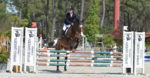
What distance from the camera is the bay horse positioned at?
39.2ft

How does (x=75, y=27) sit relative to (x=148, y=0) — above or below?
below

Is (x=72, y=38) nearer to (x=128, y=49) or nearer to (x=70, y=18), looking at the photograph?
(x=70, y=18)

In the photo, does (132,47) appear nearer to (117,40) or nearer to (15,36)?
(15,36)

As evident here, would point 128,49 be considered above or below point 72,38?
below

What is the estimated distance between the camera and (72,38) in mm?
12242

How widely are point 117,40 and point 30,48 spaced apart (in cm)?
2620

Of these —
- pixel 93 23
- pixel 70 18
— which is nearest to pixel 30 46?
pixel 70 18

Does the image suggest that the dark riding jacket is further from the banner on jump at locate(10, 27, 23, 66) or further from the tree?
the tree

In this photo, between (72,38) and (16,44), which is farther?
(72,38)

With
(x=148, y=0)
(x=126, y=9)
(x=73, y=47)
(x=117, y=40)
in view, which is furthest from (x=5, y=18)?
(x=73, y=47)

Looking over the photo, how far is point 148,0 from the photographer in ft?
205

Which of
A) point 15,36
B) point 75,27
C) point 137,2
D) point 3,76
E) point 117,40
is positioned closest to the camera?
point 3,76

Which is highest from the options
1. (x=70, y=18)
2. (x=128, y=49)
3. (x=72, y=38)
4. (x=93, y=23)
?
(x=93, y=23)

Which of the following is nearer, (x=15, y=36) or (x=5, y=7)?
(x=15, y=36)
